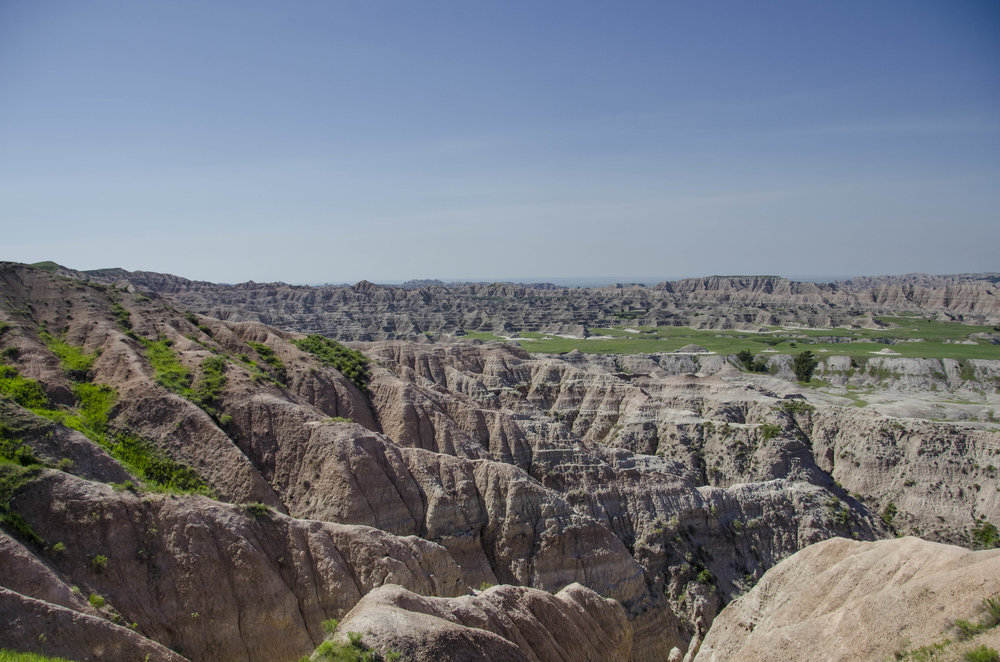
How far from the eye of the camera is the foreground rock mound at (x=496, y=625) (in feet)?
58.9

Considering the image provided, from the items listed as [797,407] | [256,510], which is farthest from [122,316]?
[797,407]

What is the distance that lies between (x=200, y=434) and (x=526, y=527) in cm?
1916

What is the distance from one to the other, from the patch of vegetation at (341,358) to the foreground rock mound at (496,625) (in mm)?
32799

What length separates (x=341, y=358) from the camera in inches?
2343

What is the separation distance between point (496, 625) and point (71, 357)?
3378cm

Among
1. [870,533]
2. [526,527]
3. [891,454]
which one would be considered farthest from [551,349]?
[526,527]

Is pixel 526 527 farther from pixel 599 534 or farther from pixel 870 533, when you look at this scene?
pixel 870 533

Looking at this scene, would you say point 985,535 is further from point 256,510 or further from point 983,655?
point 256,510

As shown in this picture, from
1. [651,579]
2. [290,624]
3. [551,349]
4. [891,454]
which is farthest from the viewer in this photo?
[551,349]

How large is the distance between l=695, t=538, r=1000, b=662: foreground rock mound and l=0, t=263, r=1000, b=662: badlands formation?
0.29ft

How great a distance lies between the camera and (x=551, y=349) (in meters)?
152

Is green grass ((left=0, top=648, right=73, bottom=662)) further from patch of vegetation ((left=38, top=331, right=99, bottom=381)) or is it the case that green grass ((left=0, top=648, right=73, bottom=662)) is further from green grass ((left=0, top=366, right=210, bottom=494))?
patch of vegetation ((left=38, top=331, right=99, bottom=381))

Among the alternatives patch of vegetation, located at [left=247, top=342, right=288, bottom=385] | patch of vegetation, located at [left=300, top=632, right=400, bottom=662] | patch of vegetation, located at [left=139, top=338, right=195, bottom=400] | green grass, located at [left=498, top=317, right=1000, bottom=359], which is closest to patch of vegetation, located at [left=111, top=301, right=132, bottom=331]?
patch of vegetation, located at [left=139, top=338, right=195, bottom=400]

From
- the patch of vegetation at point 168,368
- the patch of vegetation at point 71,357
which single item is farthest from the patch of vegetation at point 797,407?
the patch of vegetation at point 71,357
